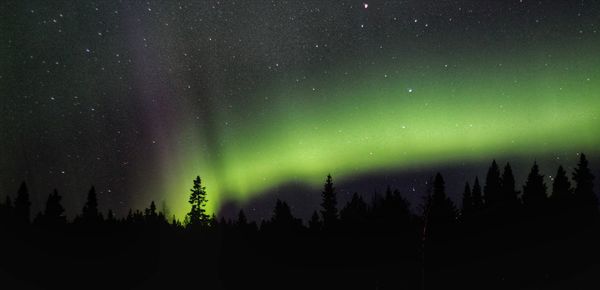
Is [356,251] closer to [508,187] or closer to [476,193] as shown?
[508,187]

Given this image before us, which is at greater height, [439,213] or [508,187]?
[508,187]

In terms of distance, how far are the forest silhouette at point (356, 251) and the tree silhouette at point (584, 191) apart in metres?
0.11

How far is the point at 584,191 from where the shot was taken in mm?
60969

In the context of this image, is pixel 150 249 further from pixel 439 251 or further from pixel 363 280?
pixel 439 251

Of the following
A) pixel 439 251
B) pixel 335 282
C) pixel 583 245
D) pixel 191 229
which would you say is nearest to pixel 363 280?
pixel 335 282

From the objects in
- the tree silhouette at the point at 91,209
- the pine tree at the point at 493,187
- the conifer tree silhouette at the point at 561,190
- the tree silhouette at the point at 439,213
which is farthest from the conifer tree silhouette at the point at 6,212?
the conifer tree silhouette at the point at 561,190

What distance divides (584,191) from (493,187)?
1250 cm

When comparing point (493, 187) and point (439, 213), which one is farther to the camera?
point (493, 187)

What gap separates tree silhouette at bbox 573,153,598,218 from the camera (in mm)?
54938

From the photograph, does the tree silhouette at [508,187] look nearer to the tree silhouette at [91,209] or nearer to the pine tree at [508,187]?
the pine tree at [508,187]

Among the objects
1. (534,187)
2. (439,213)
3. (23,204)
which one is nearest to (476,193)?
(534,187)

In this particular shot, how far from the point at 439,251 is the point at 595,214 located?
1726 cm

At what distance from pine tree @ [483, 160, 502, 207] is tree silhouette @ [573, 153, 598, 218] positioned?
8.61 metres

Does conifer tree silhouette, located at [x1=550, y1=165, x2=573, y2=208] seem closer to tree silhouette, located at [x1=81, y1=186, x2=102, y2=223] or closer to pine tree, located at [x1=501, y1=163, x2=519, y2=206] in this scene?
pine tree, located at [x1=501, y1=163, x2=519, y2=206]
